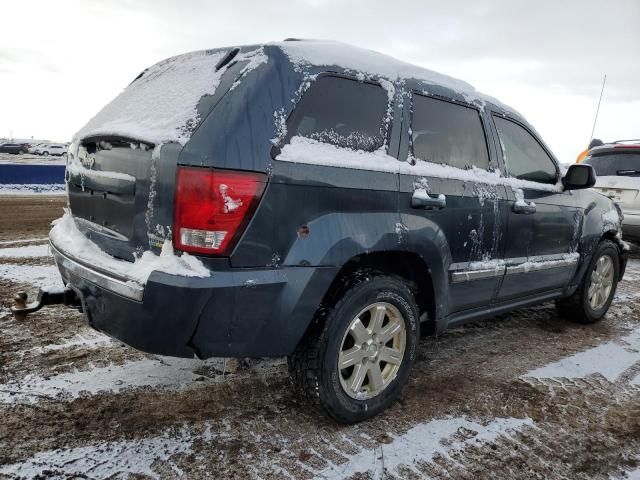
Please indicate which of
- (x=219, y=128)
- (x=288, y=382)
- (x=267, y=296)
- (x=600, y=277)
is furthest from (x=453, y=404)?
(x=600, y=277)

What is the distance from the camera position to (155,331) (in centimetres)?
208

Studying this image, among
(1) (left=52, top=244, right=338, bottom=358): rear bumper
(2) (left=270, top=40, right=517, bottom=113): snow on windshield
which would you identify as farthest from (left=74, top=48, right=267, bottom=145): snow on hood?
(1) (left=52, top=244, right=338, bottom=358): rear bumper

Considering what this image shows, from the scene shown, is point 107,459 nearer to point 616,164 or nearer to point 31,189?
point 616,164

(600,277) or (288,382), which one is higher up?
(600,277)

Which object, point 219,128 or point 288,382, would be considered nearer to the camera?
point 219,128

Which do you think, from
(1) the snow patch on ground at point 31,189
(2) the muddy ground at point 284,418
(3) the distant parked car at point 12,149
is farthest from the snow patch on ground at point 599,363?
(3) the distant parked car at point 12,149

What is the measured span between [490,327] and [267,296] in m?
2.90

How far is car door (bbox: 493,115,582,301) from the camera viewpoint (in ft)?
11.3

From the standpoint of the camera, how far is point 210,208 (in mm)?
2018

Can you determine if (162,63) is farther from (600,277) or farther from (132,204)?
(600,277)

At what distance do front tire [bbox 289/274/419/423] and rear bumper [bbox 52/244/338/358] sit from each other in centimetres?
16

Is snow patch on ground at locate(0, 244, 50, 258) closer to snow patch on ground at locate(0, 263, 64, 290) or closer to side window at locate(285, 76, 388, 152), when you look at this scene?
snow patch on ground at locate(0, 263, 64, 290)

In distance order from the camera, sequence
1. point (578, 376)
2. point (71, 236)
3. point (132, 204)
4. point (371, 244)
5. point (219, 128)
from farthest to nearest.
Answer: point (578, 376), point (71, 236), point (371, 244), point (132, 204), point (219, 128)

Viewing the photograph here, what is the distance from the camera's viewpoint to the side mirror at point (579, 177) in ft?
12.5
